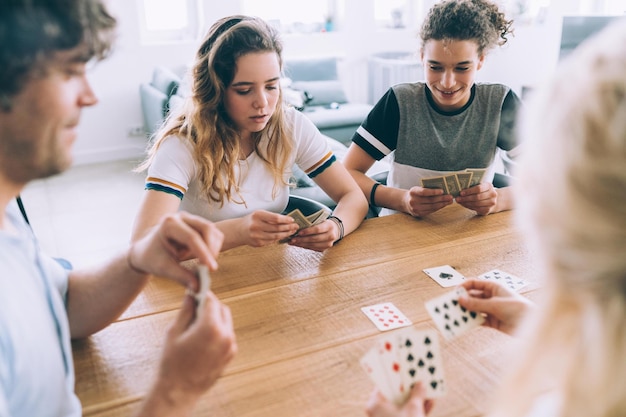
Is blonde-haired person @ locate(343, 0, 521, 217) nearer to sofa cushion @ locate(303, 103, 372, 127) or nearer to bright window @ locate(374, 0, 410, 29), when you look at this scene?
sofa cushion @ locate(303, 103, 372, 127)

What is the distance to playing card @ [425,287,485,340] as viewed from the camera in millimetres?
1126

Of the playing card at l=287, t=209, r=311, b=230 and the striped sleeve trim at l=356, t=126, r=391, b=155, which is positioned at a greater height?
the striped sleeve trim at l=356, t=126, r=391, b=155

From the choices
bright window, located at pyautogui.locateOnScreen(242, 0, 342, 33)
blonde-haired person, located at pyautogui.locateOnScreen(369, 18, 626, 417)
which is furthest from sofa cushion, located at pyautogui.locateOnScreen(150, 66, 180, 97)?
blonde-haired person, located at pyautogui.locateOnScreen(369, 18, 626, 417)

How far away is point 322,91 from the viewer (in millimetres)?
6164

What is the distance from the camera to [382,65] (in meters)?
6.64

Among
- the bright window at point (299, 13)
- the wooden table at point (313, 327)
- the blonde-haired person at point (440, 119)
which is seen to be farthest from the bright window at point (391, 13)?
the wooden table at point (313, 327)

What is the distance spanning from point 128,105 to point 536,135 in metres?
5.82

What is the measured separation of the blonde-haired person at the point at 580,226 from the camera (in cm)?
59

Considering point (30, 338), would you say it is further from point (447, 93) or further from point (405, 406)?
point (447, 93)

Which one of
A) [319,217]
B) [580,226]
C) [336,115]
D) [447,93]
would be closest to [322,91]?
[336,115]

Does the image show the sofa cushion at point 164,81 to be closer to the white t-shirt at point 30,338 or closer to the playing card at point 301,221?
the playing card at point 301,221

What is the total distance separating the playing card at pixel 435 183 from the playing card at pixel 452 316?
782mm

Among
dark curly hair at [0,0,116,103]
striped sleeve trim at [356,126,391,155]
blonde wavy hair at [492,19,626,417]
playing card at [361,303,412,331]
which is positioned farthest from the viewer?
striped sleeve trim at [356,126,391,155]

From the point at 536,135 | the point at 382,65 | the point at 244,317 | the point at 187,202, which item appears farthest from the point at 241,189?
the point at 382,65
